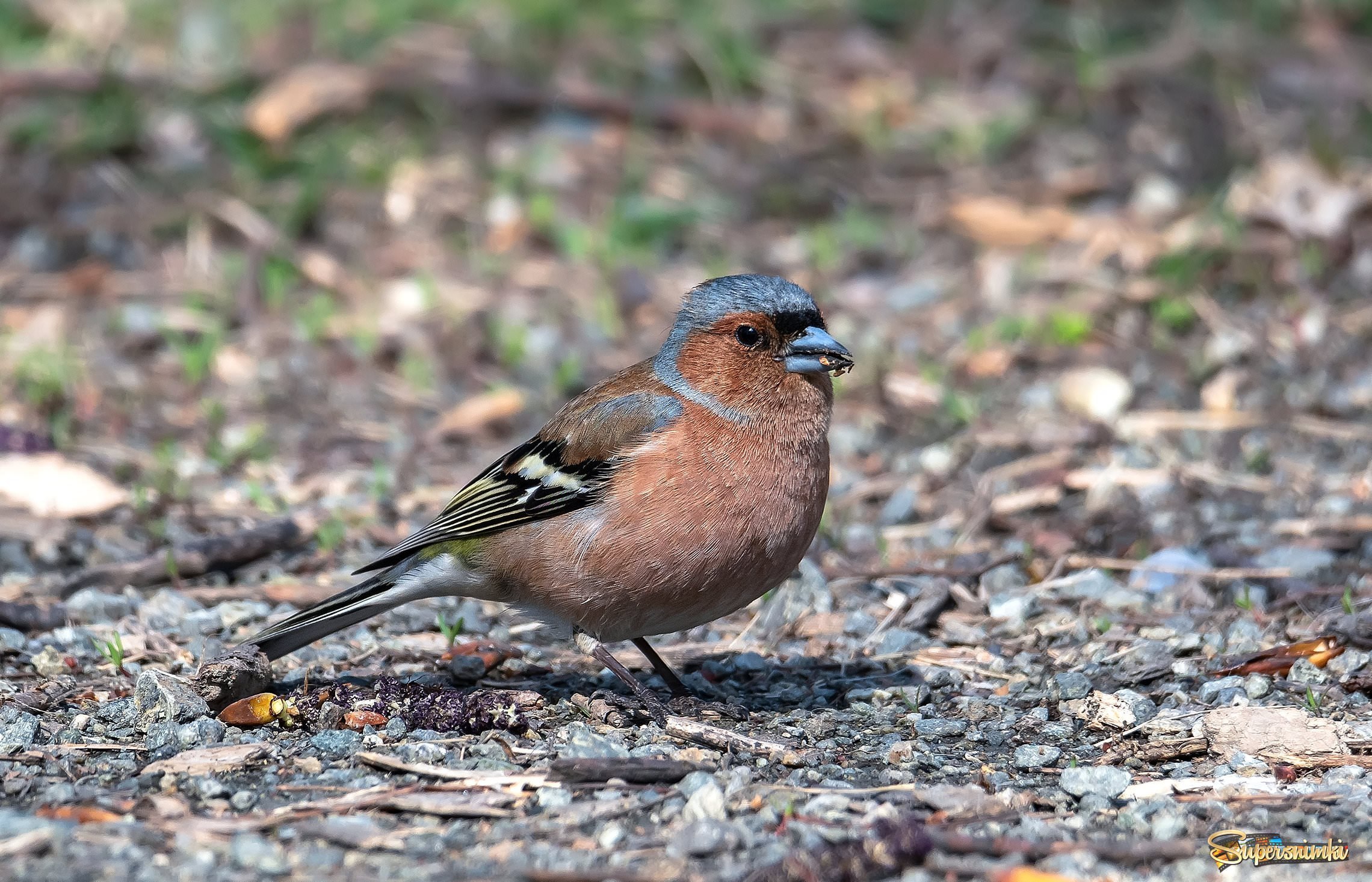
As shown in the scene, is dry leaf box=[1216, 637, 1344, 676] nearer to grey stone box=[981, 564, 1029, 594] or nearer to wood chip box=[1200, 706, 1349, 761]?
wood chip box=[1200, 706, 1349, 761]

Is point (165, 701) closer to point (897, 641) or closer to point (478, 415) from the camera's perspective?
point (897, 641)

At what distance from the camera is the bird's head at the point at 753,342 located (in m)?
5.03

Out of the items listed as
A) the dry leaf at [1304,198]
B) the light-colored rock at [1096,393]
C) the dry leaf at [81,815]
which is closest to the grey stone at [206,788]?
the dry leaf at [81,815]

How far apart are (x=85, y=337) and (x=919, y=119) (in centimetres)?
505

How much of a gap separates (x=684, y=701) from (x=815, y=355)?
112 centimetres

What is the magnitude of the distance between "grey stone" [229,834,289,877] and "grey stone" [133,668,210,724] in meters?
0.85

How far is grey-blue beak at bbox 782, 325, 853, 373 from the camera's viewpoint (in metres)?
5.00

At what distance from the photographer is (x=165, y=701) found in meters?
4.59

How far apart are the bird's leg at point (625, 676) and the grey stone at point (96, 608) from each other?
1.62 meters

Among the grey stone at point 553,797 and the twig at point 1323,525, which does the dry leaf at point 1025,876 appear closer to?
the grey stone at point 553,797

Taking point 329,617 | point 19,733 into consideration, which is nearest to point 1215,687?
point 329,617

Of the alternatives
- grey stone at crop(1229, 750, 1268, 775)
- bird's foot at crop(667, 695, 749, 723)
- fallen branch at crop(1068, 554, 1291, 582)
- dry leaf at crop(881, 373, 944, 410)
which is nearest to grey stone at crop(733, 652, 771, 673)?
bird's foot at crop(667, 695, 749, 723)

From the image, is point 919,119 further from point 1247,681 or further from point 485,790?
point 485,790

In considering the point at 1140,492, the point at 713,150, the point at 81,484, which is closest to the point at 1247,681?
the point at 1140,492
